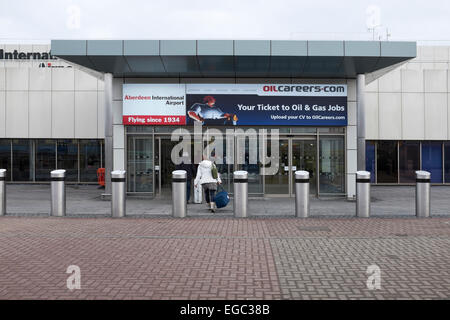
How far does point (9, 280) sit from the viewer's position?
523 cm

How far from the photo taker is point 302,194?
34.3 ft

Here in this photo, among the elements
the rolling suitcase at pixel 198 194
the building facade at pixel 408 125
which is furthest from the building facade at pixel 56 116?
the building facade at pixel 408 125

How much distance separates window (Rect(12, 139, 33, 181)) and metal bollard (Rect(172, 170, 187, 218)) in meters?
16.3

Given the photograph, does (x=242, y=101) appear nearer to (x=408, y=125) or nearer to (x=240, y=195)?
(x=240, y=195)

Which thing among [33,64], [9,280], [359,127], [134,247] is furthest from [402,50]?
[33,64]

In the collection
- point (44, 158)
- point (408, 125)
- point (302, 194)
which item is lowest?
point (302, 194)

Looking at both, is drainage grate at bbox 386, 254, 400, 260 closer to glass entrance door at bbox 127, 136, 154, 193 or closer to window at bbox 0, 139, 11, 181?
glass entrance door at bbox 127, 136, 154, 193

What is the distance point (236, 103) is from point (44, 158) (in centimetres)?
1368

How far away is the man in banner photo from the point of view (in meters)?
15.4
